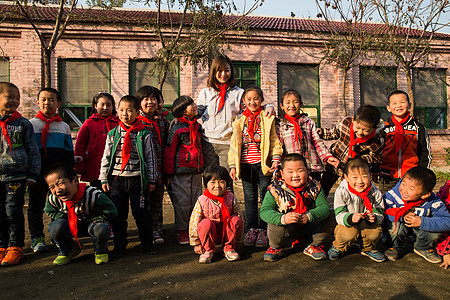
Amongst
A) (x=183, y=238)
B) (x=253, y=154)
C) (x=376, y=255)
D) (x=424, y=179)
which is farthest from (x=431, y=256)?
(x=183, y=238)

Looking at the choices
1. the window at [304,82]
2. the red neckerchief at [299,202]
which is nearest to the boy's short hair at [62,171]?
the red neckerchief at [299,202]

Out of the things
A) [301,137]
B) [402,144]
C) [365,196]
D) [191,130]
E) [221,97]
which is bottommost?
[365,196]

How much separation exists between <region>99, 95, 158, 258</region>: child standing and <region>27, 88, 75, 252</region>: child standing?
70 centimetres

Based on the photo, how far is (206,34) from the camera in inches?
345

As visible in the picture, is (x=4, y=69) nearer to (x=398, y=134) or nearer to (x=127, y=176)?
(x=127, y=176)

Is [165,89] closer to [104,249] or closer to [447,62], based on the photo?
[104,249]

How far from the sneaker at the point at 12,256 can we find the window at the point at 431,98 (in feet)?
38.1

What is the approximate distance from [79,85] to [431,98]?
36.5 ft

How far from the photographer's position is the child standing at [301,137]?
358cm

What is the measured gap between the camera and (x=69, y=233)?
123 inches

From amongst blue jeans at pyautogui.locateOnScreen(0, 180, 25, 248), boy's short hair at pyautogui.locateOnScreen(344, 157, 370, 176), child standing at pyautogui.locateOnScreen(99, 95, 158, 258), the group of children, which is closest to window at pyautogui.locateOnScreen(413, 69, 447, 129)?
the group of children

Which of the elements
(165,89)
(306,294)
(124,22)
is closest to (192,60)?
(165,89)

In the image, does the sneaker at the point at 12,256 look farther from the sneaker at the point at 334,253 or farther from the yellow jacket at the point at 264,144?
the sneaker at the point at 334,253

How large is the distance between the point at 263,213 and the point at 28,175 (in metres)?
2.37
